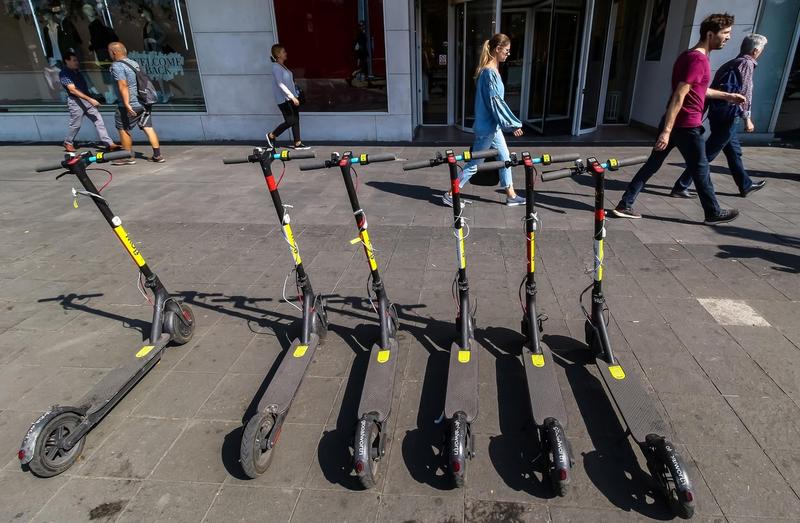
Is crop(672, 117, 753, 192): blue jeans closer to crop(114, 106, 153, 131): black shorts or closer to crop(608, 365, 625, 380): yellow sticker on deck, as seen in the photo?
crop(608, 365, 625, 380): yellow sticker on deck

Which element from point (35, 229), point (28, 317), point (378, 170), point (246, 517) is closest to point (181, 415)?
point (246, 517)

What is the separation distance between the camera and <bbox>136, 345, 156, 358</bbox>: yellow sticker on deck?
125 inches

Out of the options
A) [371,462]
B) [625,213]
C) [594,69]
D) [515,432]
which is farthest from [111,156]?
[594,69]

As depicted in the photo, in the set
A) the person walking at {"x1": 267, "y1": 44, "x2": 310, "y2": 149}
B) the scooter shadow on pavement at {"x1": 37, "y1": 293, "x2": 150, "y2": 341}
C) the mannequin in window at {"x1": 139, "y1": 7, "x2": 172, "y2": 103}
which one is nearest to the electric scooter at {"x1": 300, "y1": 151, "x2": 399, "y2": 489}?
the scooter shadow on pavement at {"x1": 37, "y1": 293, "x2": 150, "y2": 341}

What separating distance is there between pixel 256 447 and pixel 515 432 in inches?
55.9

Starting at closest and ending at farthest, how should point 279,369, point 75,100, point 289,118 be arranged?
point 279,369, point 75,100, point 289,118

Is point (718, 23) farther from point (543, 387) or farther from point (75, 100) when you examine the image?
point (75, 100)

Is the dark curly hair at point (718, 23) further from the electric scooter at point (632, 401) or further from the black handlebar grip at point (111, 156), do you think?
the black handlebar grip at point (111, 156)

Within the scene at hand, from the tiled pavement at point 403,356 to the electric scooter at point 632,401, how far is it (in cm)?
13

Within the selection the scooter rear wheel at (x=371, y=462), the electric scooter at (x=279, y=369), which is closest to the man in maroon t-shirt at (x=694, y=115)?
the electric scooter at (x=279, y=369)

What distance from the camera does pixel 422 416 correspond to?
278cm

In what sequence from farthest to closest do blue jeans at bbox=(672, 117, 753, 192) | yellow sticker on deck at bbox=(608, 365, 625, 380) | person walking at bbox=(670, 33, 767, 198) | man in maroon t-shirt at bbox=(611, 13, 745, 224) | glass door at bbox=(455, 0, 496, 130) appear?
glass door at bbox=(455, 0, 496, 130) → blue jeans at bbox=(672, 117, 753, 192) → person walking at bbox=(670, 33, 767, 198) → man in maroon t-shirt at bbox=(611, 13, 745, 224) → yellow sticker on deck at bbox=(608, 365, 625, 380)

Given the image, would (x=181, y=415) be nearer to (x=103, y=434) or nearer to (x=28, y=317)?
(x=103, y=434)

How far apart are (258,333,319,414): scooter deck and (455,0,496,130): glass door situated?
8928 millimetres
